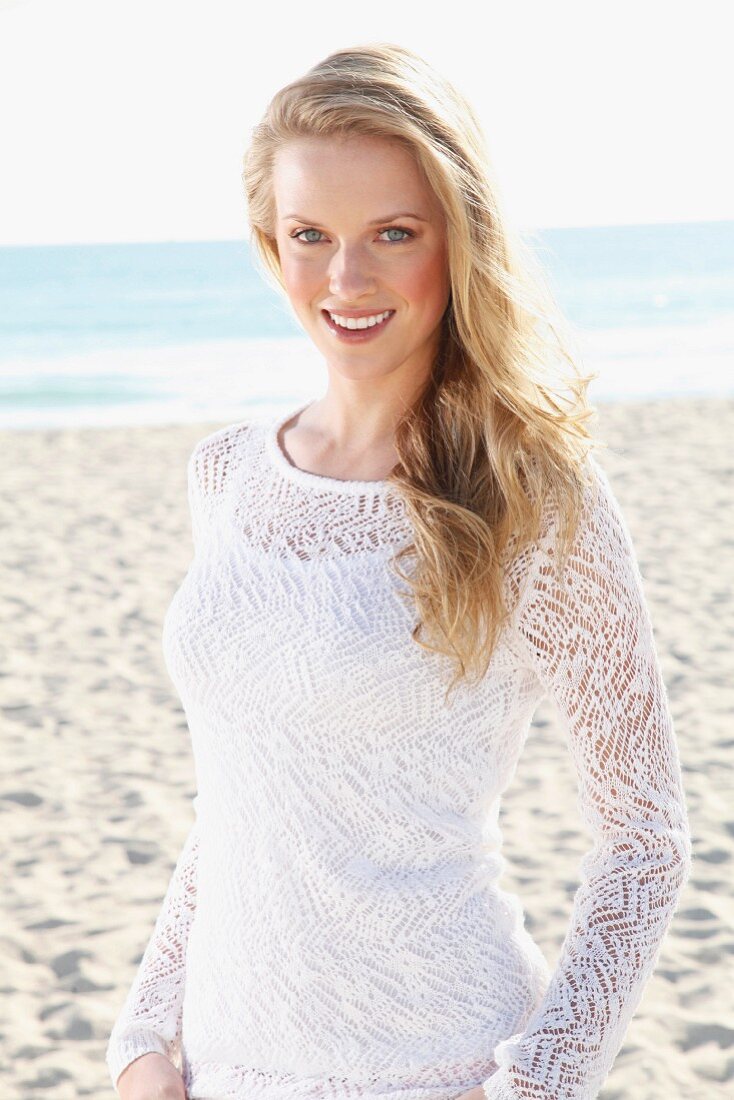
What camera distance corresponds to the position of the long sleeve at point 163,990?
171 cm

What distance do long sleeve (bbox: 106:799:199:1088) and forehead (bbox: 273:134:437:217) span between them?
0.90 meters

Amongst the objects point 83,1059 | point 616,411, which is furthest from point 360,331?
point 616,411

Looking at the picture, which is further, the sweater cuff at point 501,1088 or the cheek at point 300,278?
the cheek at point 300,278

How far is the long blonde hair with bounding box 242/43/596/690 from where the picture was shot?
1508mm

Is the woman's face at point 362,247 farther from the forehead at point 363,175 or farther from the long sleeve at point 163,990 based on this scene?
the long sleeve at point 163,990

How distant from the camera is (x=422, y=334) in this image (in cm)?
168

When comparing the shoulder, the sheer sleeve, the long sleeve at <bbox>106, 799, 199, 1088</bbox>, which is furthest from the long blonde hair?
the long sleeve at <bbox>106, 799, 199, 1088</bbox>

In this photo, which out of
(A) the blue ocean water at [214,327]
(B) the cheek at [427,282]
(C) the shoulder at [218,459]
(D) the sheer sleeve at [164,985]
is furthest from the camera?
(A) the blue ocean water at [214,327]

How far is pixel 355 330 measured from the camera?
65.1 inches

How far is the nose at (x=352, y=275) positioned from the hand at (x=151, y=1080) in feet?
3.37

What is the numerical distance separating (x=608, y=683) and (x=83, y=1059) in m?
2.75

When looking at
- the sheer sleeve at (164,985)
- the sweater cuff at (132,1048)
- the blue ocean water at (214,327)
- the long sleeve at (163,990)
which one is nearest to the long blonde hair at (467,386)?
the blue ocean water at (214,327)

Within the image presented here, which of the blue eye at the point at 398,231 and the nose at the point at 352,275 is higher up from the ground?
the blue eye at the point at 398,231

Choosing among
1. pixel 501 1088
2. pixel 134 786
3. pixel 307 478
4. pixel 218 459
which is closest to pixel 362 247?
pixel 307 478
